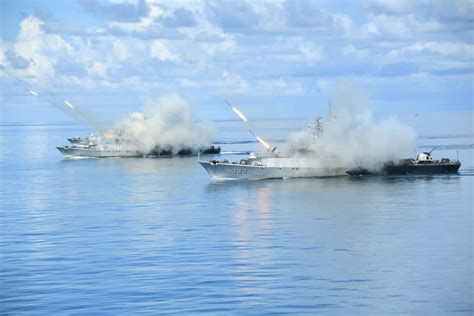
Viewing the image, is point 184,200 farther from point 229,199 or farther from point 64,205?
point 64,205

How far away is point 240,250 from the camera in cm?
7881

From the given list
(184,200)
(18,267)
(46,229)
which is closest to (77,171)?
(184,200)

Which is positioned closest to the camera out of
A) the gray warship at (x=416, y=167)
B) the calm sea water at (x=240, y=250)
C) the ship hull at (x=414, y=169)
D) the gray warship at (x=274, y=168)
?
the calm sea water at (x=240, y=250)

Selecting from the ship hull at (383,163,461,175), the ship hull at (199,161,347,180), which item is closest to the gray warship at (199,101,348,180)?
the ship hull at (199,161,347,180)

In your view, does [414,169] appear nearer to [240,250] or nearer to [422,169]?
[422,169]

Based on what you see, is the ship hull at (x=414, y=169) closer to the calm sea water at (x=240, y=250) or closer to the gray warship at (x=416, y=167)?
the gray warship at (x=416, y=167)

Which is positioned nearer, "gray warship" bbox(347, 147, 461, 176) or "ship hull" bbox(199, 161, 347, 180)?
"ship hull" bbox(199, 161, 347, 180)

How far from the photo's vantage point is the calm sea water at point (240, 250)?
198 feet

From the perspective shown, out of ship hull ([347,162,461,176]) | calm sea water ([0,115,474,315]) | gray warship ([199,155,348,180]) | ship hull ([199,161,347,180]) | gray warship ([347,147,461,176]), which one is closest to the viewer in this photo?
calm sea water ([0,115,474,315])

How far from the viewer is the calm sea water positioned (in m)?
60.2

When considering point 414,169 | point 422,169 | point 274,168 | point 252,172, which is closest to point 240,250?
point 252,172

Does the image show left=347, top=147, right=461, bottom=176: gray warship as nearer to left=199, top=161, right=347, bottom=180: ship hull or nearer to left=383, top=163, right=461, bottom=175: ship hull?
left=383, top=163, right=461, bottom=175: ship hull

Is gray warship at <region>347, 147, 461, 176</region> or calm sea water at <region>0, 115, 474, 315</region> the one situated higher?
gray warship at <region>347, 147, 461, 176</region>

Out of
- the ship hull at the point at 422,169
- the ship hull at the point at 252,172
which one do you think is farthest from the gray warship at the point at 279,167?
the ship hull at the point at 422,169
